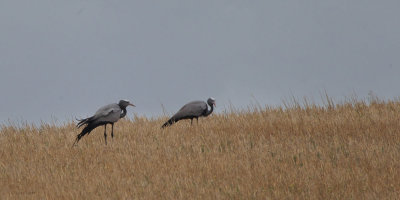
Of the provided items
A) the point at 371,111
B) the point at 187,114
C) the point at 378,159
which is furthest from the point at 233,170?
the point at 371,111

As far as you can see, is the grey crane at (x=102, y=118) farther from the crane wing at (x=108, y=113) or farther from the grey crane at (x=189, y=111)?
the grey crane at (x=189, y=111)

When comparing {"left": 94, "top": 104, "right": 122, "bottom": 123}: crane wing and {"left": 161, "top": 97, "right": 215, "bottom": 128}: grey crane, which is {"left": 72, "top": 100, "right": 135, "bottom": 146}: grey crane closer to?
{"left": 94, "top": 104, "right": 122, "bottom": 123}: crane wing

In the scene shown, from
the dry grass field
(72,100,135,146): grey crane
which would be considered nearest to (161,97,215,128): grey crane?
the dry grass field

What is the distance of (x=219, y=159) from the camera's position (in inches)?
399

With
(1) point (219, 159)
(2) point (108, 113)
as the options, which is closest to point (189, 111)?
(2) point (108, 113)

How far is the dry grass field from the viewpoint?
8.38m

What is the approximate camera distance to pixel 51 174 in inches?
403

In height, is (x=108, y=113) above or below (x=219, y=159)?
above

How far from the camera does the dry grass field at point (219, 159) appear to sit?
8375 millimetres

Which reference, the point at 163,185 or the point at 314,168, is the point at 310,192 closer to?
the point at 314,168

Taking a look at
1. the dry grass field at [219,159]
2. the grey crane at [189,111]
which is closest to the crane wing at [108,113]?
the dry grass field at [219,159]

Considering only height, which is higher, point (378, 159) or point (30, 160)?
point (30, 160)

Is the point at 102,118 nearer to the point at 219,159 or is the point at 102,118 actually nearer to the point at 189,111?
the point at 189,111

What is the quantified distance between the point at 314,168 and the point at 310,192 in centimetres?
127
